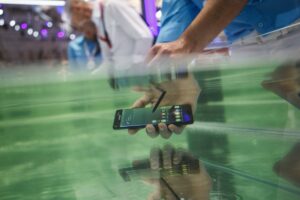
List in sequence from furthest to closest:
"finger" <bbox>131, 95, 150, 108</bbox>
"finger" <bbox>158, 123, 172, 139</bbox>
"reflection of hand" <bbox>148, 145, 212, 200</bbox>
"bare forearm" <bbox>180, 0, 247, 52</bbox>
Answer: "finger" <bbox>131, 95, 150, 108</bbox> → "finger" <bbox>158, 123, 172, 139</bbox> → "bare forearm" <bbox>180, 0, 247, 52</bbox> → "reflection of hand" <bbox>148, 145, 212, 200</bbox>

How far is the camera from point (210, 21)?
61 centimetres

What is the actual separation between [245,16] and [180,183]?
361 mm

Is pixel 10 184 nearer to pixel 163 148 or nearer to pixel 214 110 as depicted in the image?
pixel 163 148

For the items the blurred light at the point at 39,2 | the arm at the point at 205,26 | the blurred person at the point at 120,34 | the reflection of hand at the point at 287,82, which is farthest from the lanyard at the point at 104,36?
the reflection of hand at the point at 287,82

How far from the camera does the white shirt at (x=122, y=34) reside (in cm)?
85

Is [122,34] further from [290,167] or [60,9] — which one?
[290,167]

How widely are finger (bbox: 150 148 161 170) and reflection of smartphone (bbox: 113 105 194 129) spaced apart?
0.25ft

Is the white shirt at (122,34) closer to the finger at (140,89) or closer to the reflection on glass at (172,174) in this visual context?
the finger at (140,89)

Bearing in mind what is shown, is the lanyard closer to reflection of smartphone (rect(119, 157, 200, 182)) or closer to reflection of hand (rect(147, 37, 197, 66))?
reflection of hand (rect(147, 37, 197, 66))

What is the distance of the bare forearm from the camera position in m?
0.59

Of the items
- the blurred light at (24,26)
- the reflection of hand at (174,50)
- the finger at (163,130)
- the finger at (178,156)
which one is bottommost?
the finger at (178,156)

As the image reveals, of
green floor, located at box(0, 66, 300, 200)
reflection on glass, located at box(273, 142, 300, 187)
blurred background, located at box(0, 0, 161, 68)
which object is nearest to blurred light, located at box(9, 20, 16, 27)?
blurred background, located at box(0, 0, 161, 68)

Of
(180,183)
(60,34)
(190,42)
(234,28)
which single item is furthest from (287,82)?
(60,34)

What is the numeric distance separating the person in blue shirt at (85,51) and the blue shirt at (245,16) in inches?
6.0
